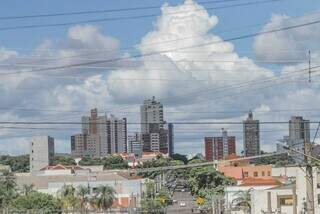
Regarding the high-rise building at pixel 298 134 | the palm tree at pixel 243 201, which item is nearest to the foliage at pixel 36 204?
the palm tree at pixel 243 201

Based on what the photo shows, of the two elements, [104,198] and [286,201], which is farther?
[104,198]

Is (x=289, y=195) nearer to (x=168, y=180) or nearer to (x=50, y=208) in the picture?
(x=50, y=208)

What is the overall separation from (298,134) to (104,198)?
68.8 metres

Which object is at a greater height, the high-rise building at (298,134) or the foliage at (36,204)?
the high-rise building at (298,134)

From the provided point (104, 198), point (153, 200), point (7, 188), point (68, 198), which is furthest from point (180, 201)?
point (7, 188)

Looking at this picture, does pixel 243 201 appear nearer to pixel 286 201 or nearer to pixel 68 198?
pixel 286 201

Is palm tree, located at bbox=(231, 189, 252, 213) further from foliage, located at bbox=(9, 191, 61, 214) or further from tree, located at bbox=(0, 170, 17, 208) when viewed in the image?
tree, located at bbox=(0, 170, 17, 208)

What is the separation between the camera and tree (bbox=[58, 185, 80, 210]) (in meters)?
113

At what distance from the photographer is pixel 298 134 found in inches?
2046

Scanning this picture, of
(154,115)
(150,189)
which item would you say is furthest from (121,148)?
(154,115)

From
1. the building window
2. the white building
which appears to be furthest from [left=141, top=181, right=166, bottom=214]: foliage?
→ the building window

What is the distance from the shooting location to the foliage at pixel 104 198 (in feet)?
385

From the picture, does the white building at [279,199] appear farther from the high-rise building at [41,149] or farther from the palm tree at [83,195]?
the high-rise building at [41,149]

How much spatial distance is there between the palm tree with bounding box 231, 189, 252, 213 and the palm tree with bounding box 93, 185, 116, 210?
802 inches
